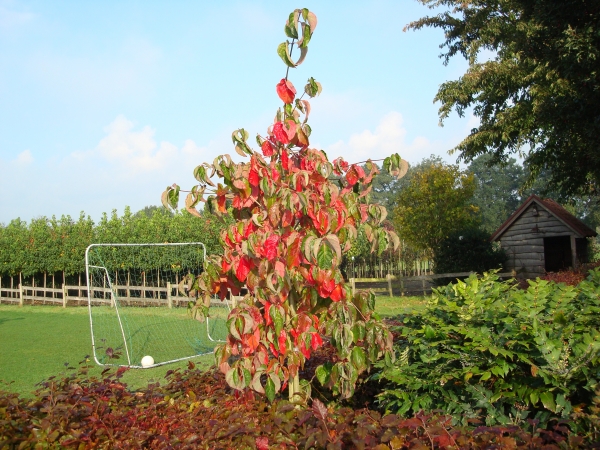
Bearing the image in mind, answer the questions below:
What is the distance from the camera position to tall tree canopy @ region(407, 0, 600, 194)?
12.0 m

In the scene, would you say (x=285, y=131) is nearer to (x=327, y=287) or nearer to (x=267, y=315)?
(x=327, y=287)

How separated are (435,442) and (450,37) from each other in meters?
23.1

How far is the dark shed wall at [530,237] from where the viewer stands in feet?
67.6

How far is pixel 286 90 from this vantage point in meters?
4.24

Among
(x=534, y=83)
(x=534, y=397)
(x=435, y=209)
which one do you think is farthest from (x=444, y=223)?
(x=534, y=397)

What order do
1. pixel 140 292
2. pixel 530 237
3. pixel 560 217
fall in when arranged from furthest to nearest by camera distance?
pixel 140 292 < pixel 530 237 < pixel 560 217

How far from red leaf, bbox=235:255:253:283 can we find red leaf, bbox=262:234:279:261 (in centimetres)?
28


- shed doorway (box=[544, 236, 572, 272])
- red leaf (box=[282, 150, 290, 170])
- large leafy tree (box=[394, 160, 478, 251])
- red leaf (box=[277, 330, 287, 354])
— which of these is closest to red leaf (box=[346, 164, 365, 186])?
red leaf (box=[282, 150, 290, 170])

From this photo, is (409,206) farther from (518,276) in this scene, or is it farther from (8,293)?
(8,293)

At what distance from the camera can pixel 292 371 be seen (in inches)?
150

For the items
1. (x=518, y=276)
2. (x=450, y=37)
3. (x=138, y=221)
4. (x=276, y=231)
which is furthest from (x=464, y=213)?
(x=276, y=231)

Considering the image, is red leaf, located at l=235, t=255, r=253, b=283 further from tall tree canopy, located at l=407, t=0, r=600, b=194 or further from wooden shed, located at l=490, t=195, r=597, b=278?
wooden shed, located at l=490, t=195, r=597, b=278

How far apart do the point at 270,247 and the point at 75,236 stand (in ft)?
76.4

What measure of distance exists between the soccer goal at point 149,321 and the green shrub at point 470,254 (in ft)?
31.1
